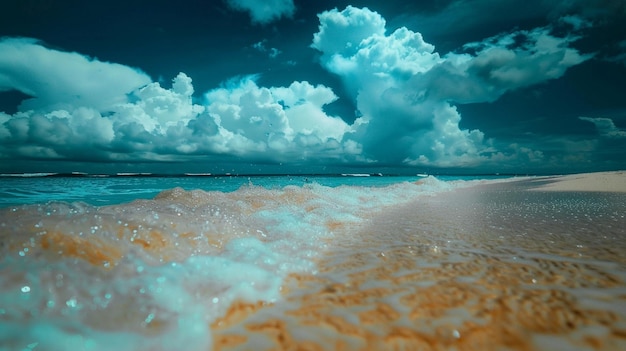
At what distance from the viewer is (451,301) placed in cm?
268

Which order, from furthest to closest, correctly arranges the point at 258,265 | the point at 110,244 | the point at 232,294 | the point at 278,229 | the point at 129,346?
the point at 278,229 → the point at 258,265 → the point at 110,244 → the point at 232,294 → the point at 129,346

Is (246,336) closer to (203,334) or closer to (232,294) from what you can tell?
(203,334)

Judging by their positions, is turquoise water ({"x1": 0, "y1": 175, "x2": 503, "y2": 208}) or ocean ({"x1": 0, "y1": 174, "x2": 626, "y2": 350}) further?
turquoise water ({"x1": 0, "y1": 175, "x2": 503, "y2": 208})

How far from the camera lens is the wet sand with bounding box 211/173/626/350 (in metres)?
2.14

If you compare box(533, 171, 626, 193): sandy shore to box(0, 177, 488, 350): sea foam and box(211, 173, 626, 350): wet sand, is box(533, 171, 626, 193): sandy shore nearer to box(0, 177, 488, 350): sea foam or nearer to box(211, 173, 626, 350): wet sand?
box(211, 173, 626, 350): wet sand

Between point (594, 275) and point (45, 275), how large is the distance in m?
5.77

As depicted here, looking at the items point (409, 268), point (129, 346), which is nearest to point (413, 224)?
point (409, 268)

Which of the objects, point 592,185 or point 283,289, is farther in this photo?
point 592,185

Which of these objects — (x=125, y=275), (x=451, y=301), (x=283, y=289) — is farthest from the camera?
(x=283, y=289)

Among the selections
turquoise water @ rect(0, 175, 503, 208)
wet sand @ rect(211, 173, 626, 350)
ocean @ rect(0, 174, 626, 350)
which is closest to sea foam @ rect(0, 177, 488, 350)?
ocean @ rect(0, 174, 626, 350)

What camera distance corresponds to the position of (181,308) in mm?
2574

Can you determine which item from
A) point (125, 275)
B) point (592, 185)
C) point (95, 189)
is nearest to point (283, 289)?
point (125, 275)

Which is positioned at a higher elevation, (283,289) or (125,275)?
(125,275)

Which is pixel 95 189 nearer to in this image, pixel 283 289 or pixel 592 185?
pixel 283 289
